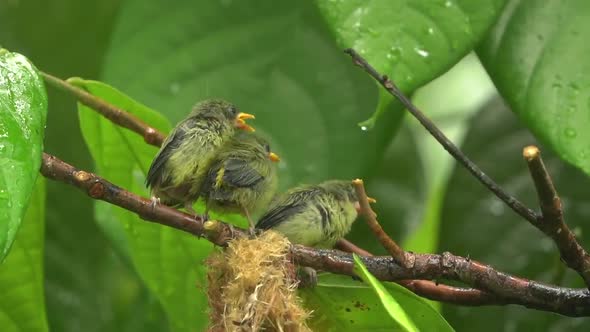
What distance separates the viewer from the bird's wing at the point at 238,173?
1531 millimetres

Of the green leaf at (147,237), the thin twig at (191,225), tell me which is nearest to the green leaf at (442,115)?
the green leaf at (147,237)

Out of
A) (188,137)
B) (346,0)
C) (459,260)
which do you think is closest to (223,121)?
(188,137)

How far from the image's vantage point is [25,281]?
1.55 metres

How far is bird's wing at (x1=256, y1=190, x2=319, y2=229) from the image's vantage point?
1489 millimetres

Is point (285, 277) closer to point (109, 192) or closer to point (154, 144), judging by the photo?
point (109, 192)

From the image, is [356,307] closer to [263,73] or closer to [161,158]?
[161,158]

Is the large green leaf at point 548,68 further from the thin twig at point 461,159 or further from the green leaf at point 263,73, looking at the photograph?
the green leaf at point 263,73

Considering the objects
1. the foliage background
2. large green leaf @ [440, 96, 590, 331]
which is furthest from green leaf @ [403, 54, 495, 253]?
large green leaf @ [440, 96, 590, 331]

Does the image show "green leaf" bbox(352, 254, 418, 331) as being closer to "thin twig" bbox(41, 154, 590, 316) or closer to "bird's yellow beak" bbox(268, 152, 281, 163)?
"thin twig" bbox(41, 154, 590, 316)

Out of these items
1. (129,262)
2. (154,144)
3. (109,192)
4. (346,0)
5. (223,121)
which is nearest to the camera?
(109,192)

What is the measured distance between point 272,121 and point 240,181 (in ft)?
1.66

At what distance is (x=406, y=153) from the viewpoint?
103 inches

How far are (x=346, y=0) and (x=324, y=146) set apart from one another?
0.63 metres

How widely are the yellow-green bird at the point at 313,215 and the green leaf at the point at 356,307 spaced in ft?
0.40
